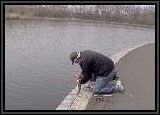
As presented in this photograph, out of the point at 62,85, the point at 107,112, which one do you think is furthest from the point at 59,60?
the point at 107,112

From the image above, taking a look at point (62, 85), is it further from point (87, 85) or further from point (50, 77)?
point (87, 85)

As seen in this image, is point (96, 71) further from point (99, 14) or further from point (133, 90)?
point (99, 14)

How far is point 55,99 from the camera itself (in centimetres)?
1087

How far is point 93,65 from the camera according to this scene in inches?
377

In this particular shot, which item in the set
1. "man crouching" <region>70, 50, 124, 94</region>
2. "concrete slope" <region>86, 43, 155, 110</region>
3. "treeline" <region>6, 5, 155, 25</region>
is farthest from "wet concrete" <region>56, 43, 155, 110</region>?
"treeline" <region>6, 5, 155, 25</region>

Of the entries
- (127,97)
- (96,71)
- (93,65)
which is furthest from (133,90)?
(93,65)

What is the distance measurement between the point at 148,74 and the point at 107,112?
16.3 feet

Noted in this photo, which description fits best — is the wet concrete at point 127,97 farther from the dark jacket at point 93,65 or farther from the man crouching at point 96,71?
the dark jacket at point 93,65

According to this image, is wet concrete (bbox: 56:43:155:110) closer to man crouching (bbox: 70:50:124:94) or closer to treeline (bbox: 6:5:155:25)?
man crouching (bbox: 70:50:124:94)

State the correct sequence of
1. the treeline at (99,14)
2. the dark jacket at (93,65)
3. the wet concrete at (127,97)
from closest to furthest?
the wet concrete at (127,97)
the dark jacket at (93,65)
the treeline at (99,14)

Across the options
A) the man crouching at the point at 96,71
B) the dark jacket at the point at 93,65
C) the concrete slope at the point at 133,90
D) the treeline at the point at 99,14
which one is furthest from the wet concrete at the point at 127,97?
the treeline at the point at 99,14

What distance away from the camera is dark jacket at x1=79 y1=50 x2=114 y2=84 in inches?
370

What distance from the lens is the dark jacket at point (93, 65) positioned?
9398 millimetres

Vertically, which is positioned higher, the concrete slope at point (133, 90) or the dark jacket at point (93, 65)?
the dark jacket at point (93, 65)
